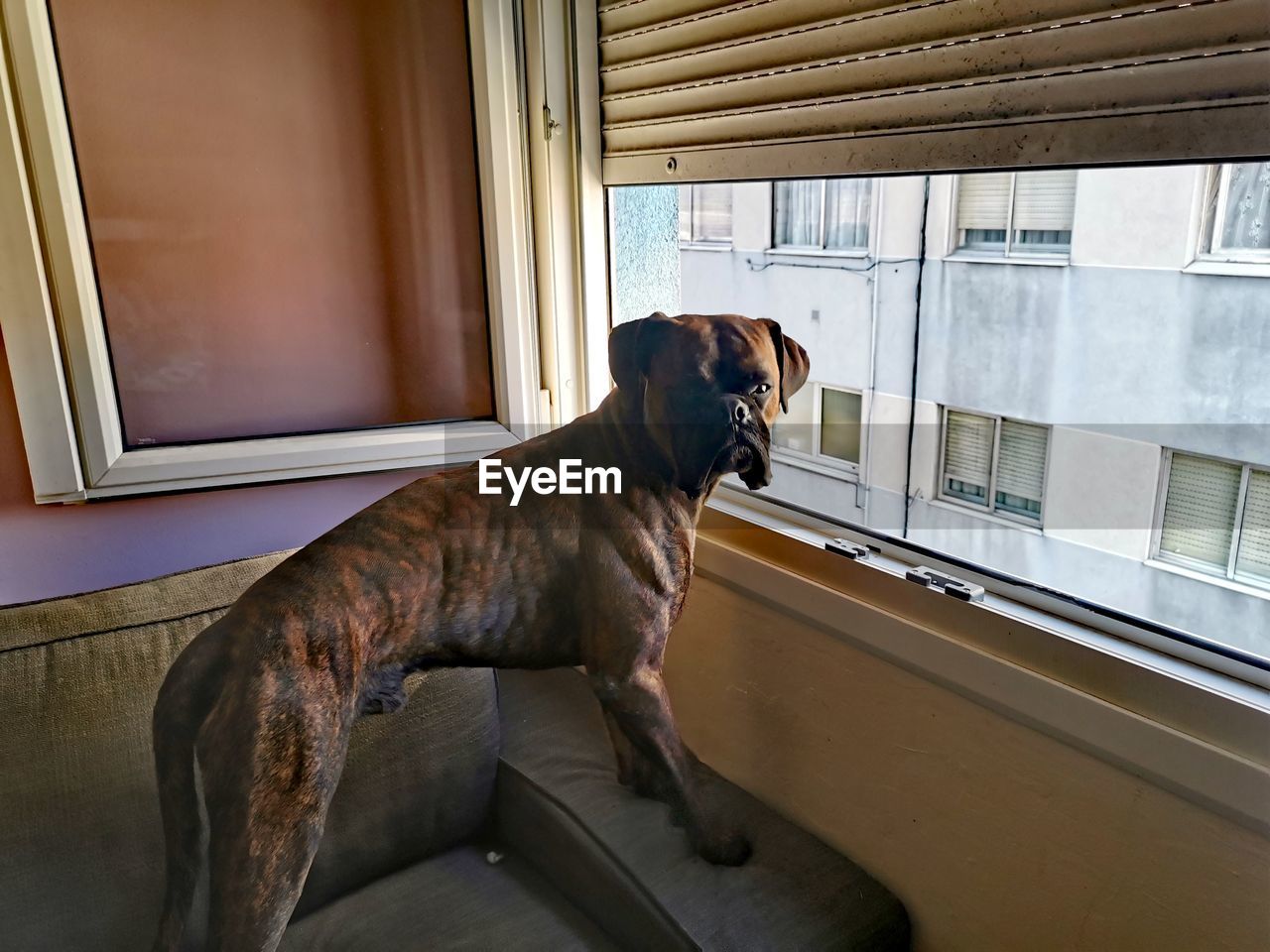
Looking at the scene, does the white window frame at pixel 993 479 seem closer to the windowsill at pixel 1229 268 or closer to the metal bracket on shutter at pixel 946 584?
the metal bracket on shutter at pixel 946 584

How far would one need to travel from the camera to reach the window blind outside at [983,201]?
102 centimetres

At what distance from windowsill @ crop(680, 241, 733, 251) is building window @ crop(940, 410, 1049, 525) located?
1.51 ft

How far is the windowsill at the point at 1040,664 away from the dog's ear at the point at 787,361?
27 cm

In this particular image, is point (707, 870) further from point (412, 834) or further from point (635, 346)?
point (635, 346)

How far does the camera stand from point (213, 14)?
1141 millimetres

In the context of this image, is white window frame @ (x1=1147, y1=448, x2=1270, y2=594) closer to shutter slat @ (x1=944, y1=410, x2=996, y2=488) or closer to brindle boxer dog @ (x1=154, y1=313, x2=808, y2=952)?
shutter slat @ (x1=944, y1=410, x2=996, y2=488)

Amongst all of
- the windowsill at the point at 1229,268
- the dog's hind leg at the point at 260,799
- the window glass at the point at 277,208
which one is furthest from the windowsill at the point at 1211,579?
the window glass at the point at 277,208

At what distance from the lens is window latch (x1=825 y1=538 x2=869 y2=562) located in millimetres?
1136

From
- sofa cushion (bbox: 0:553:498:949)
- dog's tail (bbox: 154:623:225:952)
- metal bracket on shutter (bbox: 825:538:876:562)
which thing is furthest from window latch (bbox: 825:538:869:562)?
dog's tail (bbox: 154:623:225:952)

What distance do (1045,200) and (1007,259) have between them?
8 centimetres

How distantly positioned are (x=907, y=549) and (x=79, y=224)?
1111 mm

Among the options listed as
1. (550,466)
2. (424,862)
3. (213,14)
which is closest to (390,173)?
(213,14)

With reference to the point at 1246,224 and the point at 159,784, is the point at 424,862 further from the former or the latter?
the point at 1246,224

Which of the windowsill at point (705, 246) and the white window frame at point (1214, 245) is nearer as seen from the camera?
the white window frame at point (1214, 245)
